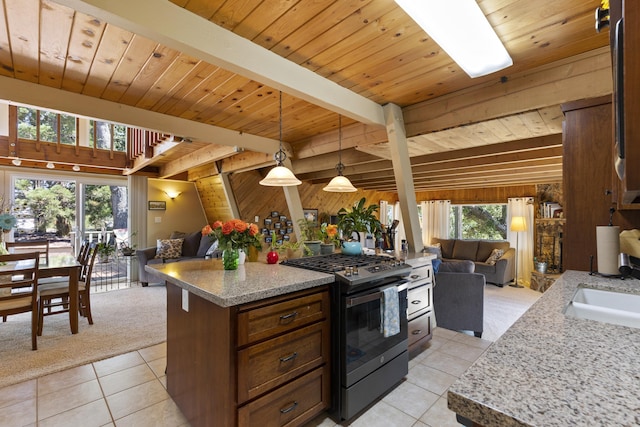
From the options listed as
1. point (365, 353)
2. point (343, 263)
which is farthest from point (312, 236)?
point (365, 353)

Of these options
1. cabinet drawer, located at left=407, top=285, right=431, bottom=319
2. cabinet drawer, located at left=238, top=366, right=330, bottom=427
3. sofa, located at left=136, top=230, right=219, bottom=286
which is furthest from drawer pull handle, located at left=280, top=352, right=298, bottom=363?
sofa, located at left=136, top=230, right=219, bottom=286

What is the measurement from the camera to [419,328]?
2.72 m

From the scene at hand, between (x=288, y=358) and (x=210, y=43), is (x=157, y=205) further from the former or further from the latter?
(x=288, y=358)

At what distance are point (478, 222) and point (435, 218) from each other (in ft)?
3.46

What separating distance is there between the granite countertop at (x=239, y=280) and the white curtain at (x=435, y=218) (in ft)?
22.2

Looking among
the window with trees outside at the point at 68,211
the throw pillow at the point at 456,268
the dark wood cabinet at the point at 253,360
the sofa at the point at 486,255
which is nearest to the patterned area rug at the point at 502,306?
the sofa at the point at 486,255

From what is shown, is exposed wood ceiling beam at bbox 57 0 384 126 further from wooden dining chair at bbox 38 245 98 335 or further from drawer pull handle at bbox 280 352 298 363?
wooden dining chair at bbox 38 245 98 335

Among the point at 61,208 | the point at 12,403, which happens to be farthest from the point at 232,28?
the point at 61,208

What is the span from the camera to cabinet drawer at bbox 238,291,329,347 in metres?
1.48

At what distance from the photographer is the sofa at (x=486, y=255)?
622cm

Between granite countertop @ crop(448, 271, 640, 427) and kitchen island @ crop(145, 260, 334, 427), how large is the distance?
3.54 ft

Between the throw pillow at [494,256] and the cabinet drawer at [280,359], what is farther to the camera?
the throw pillow at [494,256]

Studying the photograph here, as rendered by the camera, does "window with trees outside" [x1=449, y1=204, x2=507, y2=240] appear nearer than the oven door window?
No

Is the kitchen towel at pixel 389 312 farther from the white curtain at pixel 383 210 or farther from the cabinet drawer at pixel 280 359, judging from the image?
the white curtain at pixel 383 210
